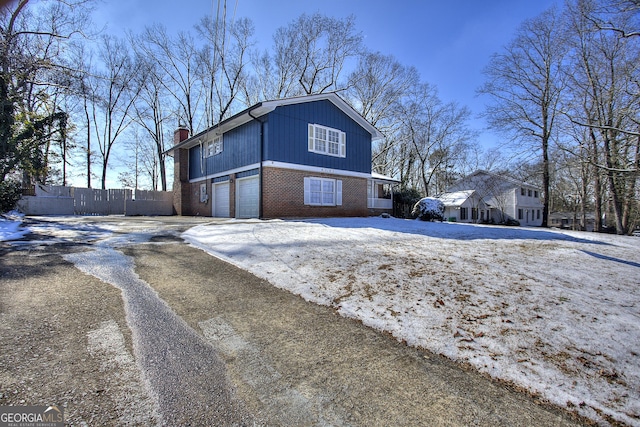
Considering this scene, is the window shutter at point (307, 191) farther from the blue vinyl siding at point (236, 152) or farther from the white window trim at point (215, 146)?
the white window trim at point (215, 146)

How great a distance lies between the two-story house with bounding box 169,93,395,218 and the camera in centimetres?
1223

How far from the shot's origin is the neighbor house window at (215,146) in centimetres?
1565

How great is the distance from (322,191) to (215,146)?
7220 millimetres

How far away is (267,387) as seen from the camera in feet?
5.91

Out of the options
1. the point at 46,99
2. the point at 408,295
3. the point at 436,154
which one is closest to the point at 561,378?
the point at 408,295

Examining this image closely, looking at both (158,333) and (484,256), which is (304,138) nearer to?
(484,256)

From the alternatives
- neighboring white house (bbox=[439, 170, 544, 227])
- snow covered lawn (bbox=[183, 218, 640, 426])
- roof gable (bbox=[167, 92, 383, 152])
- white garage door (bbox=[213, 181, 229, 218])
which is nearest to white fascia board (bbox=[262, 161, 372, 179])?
roof gable (bbox=[167, 92, 383, 152])

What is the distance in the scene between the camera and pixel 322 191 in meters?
14.0

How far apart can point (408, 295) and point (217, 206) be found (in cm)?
1464

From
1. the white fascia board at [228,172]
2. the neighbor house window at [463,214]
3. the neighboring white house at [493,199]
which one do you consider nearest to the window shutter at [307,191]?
the white fascia board at [228,172]

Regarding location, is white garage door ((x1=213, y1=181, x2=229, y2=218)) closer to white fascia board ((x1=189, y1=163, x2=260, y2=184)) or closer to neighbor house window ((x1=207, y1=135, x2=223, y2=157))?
white fascia board ((x1=189, y1=163, x2=260, y2=184))

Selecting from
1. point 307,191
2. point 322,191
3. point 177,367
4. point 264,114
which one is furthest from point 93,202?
point 177,367

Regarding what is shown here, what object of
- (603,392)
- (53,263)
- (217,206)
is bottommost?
(603,392)

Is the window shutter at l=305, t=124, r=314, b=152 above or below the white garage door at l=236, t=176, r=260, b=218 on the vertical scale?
above
